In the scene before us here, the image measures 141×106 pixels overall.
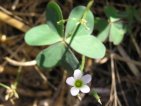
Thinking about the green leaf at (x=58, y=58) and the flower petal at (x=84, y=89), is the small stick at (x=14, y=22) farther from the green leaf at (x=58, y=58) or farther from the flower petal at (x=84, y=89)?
the flower petal at (x=84, y=89)

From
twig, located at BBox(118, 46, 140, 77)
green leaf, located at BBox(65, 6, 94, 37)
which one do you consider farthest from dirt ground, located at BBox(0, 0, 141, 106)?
green leaf, located at BBox(65, 6, 94, 37)

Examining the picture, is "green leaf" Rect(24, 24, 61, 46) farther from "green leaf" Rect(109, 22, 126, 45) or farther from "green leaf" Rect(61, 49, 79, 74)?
"green leaf" Rect(109, 22, 126, 45)

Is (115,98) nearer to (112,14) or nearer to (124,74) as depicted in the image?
(124,74)

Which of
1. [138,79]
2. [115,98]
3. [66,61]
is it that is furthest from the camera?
[138,79]

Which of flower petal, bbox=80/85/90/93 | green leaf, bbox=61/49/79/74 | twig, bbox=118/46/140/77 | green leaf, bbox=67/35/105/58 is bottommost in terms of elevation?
twig, bbox=118/46/140/77

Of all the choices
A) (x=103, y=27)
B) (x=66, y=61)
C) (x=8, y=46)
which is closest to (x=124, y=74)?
(x=103, y=27)

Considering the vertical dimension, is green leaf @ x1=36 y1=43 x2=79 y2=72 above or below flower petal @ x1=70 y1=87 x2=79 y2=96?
above

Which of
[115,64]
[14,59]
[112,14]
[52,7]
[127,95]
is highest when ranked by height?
[52,7]

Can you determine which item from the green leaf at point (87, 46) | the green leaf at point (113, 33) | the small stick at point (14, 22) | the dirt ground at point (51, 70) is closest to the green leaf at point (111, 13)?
the green leaf at point (113, 33)
